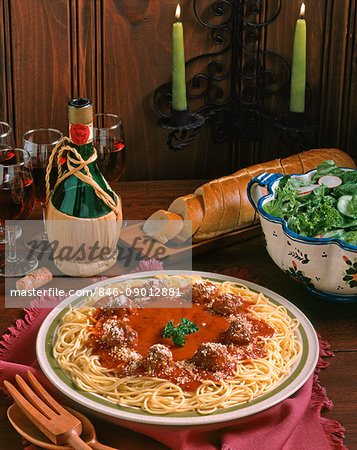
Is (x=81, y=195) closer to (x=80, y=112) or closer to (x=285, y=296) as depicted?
(x=80, y=112)

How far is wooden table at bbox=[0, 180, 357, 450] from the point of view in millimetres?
1412

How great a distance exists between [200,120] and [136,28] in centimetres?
41

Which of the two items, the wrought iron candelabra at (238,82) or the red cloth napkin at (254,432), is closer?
the red cloth napkin at (254,432)

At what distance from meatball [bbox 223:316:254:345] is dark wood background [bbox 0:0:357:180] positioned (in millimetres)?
1106

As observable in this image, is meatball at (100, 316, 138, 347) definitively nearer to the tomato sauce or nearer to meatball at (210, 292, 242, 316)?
the tomato sauce

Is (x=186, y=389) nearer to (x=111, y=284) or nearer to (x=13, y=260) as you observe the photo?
(x=111, y=284)

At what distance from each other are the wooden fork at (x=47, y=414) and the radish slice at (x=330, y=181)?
3.23 ft

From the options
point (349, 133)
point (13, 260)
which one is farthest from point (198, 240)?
point (349, 133)

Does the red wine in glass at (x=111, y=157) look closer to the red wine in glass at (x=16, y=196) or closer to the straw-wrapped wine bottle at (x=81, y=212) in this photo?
the straw-wrapped wine bottle at (x=81, y=212)

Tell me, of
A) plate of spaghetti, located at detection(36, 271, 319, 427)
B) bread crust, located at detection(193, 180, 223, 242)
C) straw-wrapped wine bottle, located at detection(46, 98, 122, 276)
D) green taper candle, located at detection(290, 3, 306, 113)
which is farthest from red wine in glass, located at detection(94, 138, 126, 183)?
green taper candle, located at detection(290, 3, 306, 113)

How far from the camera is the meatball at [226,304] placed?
5.28 feet

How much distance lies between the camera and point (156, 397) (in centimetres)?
133

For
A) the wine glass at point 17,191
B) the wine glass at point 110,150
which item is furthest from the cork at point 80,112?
the wine glass at point 110,150

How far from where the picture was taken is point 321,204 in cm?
176
